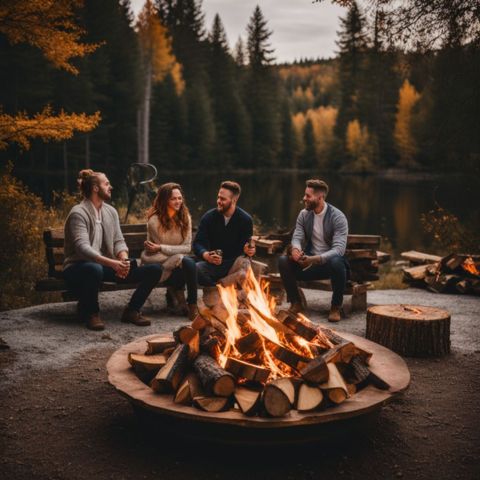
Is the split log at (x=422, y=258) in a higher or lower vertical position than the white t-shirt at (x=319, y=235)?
lower

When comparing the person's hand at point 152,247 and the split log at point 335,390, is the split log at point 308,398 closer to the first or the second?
the split log at point 335,390

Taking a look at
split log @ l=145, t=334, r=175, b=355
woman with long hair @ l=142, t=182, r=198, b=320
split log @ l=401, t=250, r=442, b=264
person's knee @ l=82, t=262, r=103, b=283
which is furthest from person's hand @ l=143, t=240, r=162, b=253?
split log @ l=401, t=250, r=442, b=264

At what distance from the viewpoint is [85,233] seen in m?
5.86

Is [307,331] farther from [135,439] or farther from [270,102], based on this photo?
[270,102]

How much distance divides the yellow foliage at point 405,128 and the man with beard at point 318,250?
51.4m

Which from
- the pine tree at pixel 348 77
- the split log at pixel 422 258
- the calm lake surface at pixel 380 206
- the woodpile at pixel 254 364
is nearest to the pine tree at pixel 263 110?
the pine tree at pixel 348 77

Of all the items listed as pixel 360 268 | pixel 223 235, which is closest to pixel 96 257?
pixel 223 235

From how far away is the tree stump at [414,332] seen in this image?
17.1ft

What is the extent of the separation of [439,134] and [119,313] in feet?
24.2

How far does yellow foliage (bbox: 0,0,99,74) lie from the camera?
766 centimetres

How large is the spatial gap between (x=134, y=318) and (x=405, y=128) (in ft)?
181

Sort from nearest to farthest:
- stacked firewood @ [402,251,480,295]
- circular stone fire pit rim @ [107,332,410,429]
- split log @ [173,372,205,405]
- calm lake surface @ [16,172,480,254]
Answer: circular stone fire pit rim @ [107,332,410,429]
split log @ [173,372,205,405]
stacked firewood @ [402,251,480,295]
calm lake surface @ [16,172,480,254]

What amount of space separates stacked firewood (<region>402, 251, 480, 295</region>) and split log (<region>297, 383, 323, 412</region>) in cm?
559

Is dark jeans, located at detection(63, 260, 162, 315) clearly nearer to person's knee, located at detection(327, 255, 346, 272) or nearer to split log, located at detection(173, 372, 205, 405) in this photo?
person's knee, located at detection(327, 255, 346, 272)
